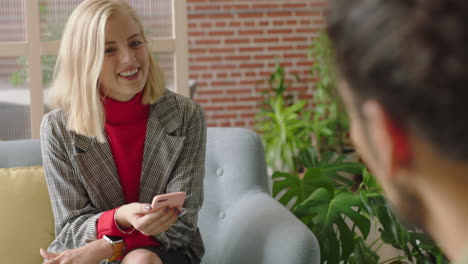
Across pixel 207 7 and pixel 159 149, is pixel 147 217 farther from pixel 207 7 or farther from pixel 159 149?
pixel 207 7

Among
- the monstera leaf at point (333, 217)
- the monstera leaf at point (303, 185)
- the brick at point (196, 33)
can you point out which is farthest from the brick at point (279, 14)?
the monstera leaf at point (333, 217)

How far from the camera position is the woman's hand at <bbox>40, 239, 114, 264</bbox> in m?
1.81

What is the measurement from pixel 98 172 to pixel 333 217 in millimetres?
819

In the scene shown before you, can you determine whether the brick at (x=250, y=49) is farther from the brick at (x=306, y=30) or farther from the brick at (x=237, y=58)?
the brick at (x=306, y=30)

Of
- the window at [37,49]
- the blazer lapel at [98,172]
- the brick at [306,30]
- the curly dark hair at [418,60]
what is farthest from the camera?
the brick at [306,30]

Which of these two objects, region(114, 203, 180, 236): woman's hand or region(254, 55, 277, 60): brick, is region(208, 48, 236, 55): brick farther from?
region(114, 203, 180, 236): woman's hand

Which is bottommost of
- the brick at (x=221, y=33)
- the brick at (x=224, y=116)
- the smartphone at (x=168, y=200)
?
the brick at (x=224, y=116)

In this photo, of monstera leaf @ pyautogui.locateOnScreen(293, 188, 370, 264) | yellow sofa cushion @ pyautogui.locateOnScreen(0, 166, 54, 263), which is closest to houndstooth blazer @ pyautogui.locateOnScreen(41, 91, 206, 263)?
yellow sofa cushion @ pyautogui.locateOnScreen(0, 166, 54, 263)

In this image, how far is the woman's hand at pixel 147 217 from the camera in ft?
5.78

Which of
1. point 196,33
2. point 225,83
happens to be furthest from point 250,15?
point 225,83

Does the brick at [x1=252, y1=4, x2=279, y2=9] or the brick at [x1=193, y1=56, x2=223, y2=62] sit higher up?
the brick at [x1=252, y1=4, x2=279, y2=9]

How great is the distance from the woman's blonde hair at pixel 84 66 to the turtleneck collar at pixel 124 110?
4cm

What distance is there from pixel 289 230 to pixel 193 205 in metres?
0.30

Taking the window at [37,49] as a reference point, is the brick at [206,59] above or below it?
below
